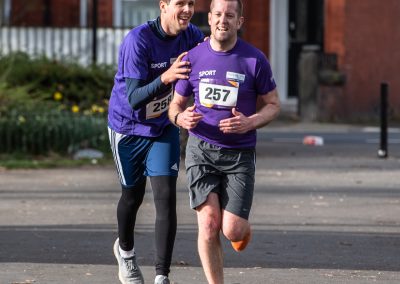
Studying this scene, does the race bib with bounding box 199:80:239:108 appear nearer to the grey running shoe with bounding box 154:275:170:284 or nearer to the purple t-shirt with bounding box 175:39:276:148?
the purple t-shirt with bounding box 175:39:276:148

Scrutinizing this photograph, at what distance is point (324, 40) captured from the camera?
26.6m

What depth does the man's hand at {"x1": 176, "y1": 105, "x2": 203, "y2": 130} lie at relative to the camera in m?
8.06

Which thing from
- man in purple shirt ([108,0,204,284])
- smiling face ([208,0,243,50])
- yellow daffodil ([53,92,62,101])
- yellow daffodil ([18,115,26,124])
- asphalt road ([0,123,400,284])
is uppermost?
smiling face ([208,0,243,50])

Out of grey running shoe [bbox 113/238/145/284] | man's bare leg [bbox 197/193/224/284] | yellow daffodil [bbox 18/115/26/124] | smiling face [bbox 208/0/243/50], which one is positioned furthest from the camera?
yellow daffodil [bbox 18/115/26/124]

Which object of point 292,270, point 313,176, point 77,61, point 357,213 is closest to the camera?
point 292,270

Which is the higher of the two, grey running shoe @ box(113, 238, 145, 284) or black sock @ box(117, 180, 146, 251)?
black sock @ box(117, 180, 146, 251)

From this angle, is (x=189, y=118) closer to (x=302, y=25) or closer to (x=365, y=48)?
(x=365, y=48)

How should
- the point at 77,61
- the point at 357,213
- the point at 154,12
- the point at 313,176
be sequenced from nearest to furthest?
the point at 357,213
the point at 313,176
the point at 77,61
the point at 154,12

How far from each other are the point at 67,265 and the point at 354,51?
1676 cm

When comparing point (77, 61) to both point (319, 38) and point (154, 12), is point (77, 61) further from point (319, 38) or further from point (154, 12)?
point (319, 38)

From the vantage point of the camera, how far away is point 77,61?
2034 cm

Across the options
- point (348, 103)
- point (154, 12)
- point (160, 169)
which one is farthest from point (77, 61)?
point (160, 169)

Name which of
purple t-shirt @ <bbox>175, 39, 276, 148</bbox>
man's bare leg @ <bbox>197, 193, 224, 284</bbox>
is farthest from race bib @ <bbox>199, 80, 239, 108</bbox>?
man's bare leg @ <bbox>197, 193, 224, 284</bbox>

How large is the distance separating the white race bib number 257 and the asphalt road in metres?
1.60
